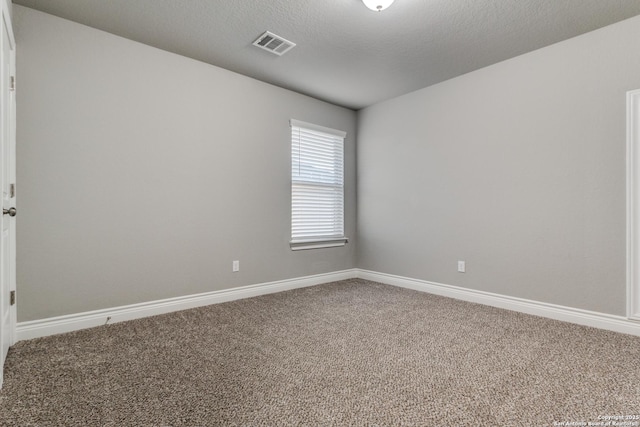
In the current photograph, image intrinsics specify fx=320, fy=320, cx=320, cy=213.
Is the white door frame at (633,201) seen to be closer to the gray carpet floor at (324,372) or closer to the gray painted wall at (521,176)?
the gray painted wall at (521,176)

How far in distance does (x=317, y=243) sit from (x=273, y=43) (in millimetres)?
2387

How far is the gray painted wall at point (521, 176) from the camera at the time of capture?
101 inches

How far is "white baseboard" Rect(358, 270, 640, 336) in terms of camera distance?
2.51 metres

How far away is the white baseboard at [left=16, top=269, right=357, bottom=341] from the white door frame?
3023 millimetres

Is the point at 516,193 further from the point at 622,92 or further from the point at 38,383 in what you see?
the point at 38,383

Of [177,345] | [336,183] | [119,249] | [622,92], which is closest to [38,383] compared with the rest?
[177,345]

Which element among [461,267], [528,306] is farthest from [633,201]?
[461,267]

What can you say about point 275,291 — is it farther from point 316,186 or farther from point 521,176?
point 521,176

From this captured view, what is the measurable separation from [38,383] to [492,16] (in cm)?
380

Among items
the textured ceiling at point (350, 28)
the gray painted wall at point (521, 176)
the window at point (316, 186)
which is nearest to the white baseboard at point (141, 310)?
the window at point (316, 186)

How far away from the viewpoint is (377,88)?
3855mm

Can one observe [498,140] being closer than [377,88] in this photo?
Yes

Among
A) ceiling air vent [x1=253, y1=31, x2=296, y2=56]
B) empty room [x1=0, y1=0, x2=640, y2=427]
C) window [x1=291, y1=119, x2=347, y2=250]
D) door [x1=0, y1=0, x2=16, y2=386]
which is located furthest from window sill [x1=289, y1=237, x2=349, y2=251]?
door [x1=0, y1=0, x2=16, y2=386]

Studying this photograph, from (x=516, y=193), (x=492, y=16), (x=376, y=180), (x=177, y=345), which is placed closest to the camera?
(x=177, y=345)
